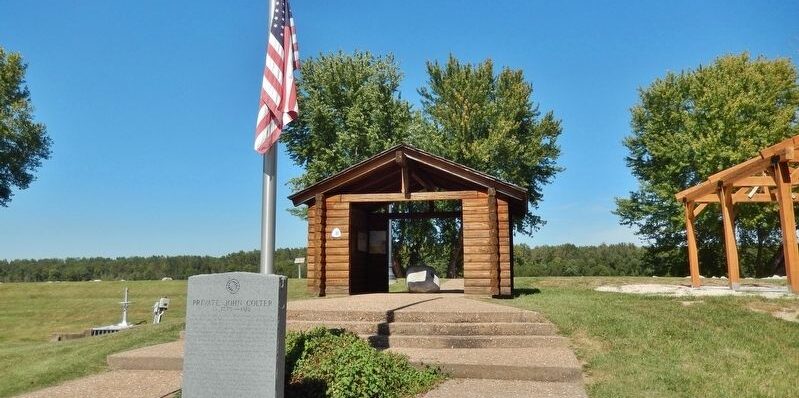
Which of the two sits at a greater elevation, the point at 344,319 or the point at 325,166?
the point at 325,166

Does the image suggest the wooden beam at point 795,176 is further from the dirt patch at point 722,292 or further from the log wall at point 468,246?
the log wall at point 468,246

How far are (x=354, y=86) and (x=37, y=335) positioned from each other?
21568 millimetres

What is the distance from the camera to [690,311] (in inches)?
418

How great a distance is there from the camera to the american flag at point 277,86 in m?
7.34

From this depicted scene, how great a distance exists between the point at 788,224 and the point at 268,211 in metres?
13.1

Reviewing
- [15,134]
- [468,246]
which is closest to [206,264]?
[15,134]

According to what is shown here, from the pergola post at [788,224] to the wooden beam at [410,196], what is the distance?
7.76 meters

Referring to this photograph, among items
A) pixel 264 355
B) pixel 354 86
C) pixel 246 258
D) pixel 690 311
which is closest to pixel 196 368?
pixel 264 355

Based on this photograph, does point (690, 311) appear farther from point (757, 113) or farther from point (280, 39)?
point (757, 113)

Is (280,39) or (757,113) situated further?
(757,113)

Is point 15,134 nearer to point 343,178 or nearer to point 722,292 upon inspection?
point 343,178

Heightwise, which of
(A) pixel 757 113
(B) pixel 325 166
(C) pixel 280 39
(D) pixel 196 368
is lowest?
(D) pixel 196 368

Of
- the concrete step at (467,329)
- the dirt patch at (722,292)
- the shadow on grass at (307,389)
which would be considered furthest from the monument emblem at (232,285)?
the dirt patch at (722,292)

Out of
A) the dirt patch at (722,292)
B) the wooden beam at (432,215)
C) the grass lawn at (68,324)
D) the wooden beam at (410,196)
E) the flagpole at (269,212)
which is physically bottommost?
the grass lawn at (68,324)
